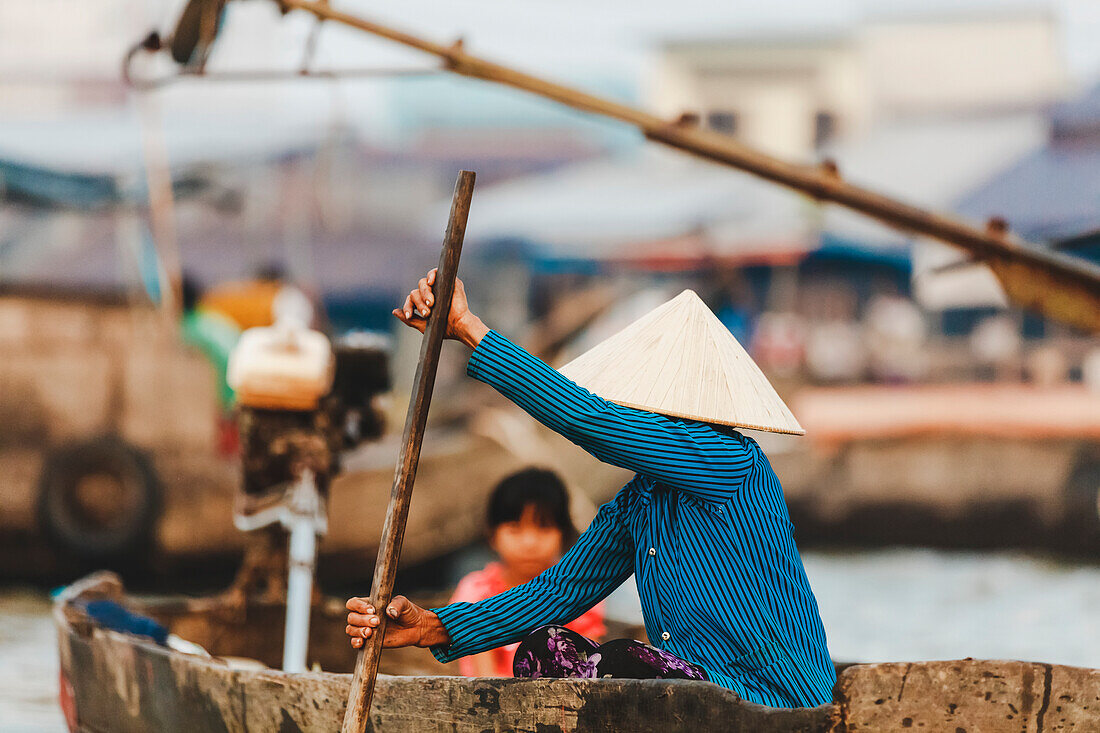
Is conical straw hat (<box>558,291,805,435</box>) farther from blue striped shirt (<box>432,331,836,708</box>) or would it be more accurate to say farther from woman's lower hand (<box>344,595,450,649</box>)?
woman's lower hand (<box>344,595,450,649</box>)

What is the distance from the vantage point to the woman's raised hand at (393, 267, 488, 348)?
6.82ft

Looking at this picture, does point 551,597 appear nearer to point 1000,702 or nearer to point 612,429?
point 612,429

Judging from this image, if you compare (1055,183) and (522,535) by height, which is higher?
(1055,183)

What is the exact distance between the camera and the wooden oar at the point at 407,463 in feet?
6.86

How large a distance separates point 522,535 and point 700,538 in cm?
133

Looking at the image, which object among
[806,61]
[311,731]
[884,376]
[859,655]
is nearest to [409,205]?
[806,61]

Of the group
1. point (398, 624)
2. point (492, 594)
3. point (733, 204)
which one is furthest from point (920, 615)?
point (398, 624)

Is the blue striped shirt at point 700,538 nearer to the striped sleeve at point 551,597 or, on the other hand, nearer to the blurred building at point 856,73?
the striped sleeve at point 551,597

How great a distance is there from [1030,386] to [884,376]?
1.43 m

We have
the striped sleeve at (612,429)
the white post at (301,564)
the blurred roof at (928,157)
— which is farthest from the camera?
the blurred roof at (928,157)

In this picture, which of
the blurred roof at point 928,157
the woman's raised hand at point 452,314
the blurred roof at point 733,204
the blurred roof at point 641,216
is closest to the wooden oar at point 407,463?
the woman's raised hand at point 452,314

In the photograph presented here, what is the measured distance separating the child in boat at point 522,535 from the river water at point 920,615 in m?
2.42

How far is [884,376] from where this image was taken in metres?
11.7

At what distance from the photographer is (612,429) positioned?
6.66 feet
